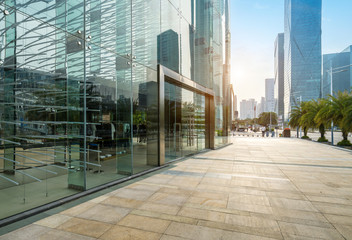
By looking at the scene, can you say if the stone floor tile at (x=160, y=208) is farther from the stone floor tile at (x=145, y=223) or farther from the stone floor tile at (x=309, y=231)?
the stone floor tile at (x=309, y=231)

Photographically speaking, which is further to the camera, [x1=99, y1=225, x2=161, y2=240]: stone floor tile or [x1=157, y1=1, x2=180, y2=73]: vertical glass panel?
[x1=157, y1=1, x2=180, y2=73]: vertical glass panel

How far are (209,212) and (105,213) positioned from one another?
2277mm

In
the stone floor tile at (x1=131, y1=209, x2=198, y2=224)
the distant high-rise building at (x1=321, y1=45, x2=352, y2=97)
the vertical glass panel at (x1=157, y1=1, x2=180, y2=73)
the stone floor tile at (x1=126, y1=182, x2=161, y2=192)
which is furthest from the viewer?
the distant high-rise building at (x1=321, y1=45, x2=352, y2=97)

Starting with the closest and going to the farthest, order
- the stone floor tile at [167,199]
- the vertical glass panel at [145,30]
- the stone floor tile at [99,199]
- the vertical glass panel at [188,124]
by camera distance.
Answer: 1. the stone floor tile at [167,199]
2. the stone floor tile at [99,199]
3. the vertical glass panel at [145,30]
4. the vertical glass panel at [188,124]

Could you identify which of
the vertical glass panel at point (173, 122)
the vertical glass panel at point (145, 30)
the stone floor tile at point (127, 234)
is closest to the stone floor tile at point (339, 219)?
the stone floor tile at point (127, 234)

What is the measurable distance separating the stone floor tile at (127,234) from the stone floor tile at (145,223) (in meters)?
0.13

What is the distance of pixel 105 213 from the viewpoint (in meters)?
4.30

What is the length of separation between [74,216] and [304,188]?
643 centimetres

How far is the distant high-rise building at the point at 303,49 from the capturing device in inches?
4705

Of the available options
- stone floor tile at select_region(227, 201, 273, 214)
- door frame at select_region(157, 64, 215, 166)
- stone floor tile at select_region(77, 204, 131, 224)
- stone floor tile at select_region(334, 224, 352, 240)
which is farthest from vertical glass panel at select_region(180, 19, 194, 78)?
stone floor tile at select_region(334, 224, 352, 240)

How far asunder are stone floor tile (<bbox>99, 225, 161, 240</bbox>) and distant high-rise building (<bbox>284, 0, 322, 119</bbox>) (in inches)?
5312

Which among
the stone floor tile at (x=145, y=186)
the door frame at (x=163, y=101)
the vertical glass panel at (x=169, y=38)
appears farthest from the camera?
the vertical glass panel at (x=169, y=38)

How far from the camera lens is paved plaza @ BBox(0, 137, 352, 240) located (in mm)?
3506

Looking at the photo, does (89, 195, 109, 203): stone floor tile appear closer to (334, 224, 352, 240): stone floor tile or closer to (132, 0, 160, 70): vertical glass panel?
(334, 224, 352, 240): stone floor tile
